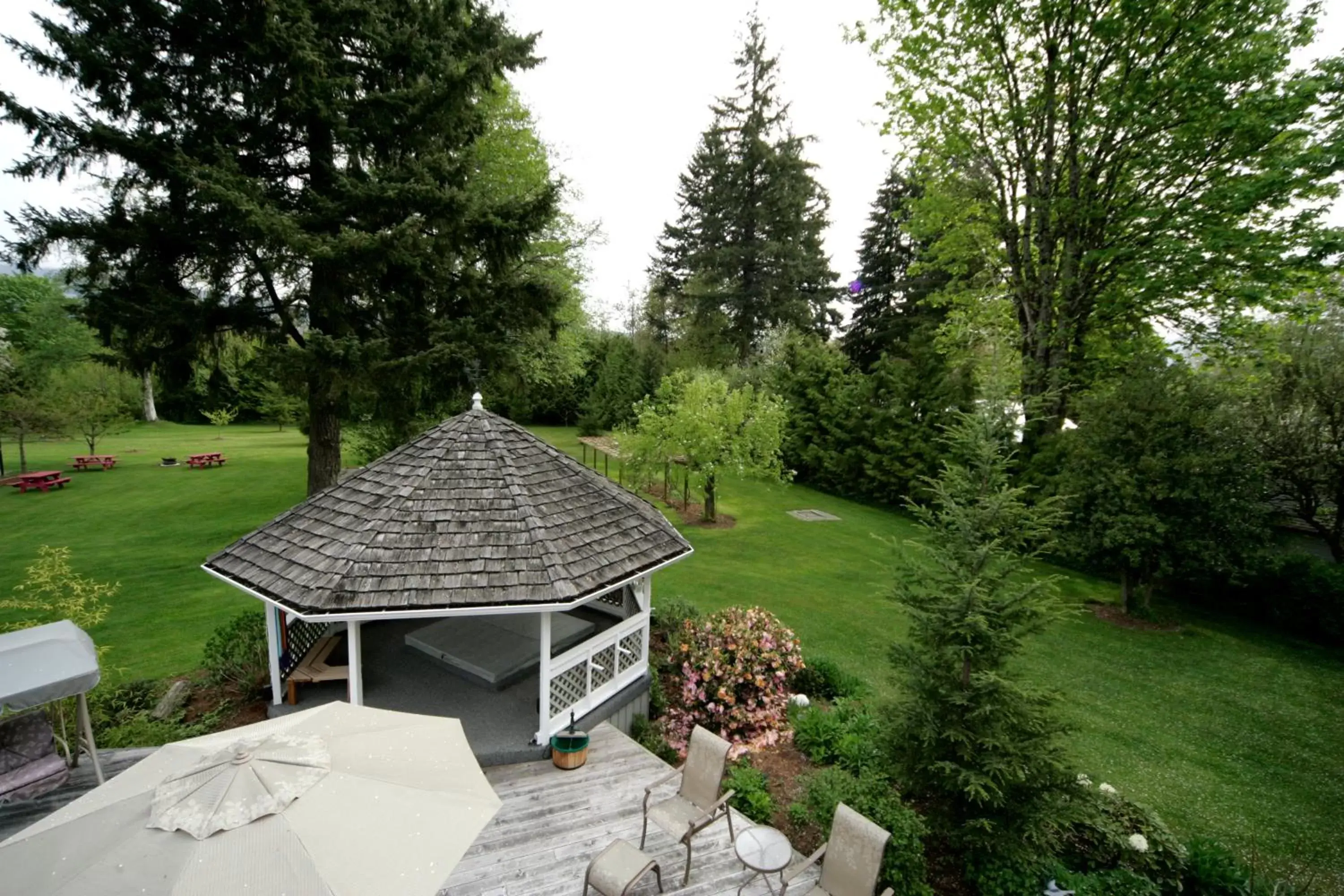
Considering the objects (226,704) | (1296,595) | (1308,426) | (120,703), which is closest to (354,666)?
(226,704)

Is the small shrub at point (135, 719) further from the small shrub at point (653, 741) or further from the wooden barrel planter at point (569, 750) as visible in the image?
the small shrub at point (653, 741)

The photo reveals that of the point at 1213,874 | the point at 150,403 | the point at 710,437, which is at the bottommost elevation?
the point at 1213,874

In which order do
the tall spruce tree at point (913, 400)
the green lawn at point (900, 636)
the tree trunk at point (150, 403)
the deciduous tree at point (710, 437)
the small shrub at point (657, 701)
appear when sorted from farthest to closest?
the tree trunk at point (150, 403) → the tall spruce tree at point (913, 400) → the deciduous tree at point (710, 437) → the small shrub at point (657, 701) → the green lawn at point (900, 636)

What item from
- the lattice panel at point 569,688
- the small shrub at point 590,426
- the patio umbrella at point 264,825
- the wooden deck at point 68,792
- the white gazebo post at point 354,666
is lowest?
the wooden deck at point 68,792

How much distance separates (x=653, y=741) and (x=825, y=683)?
3.48m

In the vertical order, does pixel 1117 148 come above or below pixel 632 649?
above

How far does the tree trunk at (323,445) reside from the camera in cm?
1406

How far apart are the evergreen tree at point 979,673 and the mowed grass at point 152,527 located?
11.1 metres

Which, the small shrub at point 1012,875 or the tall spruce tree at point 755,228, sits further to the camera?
the tall spruce tree at point 755,228

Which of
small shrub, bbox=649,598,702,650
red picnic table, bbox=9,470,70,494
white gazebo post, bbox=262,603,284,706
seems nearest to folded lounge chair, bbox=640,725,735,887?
small shrub, bbox=649,598,702,650

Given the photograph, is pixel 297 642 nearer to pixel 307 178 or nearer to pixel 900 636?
pixel 307 178

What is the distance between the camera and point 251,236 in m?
11.0

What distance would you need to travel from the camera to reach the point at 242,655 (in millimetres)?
8656

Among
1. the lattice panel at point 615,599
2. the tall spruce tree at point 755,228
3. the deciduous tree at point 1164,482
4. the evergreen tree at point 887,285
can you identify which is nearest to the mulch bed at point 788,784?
the lattice panel at point 615,599
